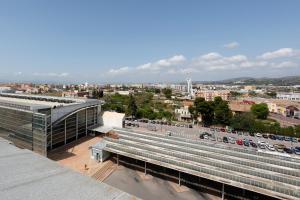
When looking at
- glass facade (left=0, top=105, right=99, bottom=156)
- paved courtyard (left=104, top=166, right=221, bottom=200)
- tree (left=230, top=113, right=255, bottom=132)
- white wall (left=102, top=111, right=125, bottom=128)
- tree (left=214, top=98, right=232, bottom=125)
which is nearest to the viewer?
paved courtyard (left=104, top=166, right=221, bottom=200)

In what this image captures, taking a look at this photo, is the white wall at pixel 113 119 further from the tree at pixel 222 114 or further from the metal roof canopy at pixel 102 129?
the tree at pixel 222 114

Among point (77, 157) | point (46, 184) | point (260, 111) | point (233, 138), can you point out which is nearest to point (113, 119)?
point (77, 157)

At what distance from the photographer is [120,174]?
22672mm

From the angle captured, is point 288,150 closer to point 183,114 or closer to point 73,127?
point 73,127

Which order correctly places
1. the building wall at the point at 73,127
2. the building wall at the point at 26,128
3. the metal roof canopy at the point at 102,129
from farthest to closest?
the metal roof canopy at the point at 102,129 → the building wall at the point at 73,127 → the building wall at the point at 26,128

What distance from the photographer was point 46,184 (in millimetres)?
7582

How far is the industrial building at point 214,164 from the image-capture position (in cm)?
1741

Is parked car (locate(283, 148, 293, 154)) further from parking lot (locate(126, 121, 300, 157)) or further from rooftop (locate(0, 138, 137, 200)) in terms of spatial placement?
rooftop (locate(0, 138, 137, 200))

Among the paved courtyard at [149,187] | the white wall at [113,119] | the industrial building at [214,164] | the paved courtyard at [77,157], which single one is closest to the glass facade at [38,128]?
the paved courtyard at [77,157]

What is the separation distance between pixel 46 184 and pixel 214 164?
16.1 metres

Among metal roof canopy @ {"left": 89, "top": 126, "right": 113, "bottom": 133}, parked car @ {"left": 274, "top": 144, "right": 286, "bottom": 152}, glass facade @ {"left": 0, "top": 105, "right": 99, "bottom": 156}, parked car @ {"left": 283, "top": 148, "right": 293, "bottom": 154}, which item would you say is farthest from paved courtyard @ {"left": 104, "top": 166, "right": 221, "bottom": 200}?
parked car @ {"left": 274, "top": 144, "right": 286, "bottom": 152}

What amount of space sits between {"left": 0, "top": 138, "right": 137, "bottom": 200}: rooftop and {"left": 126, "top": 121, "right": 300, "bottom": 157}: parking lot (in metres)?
24.4

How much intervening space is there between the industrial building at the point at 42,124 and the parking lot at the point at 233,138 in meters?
13.8

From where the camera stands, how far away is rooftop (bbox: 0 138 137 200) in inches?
269
